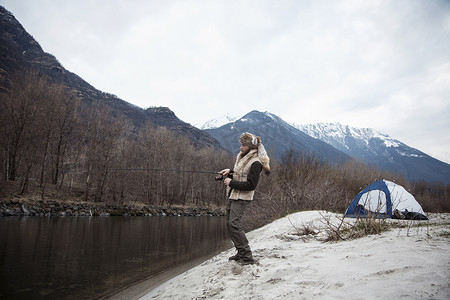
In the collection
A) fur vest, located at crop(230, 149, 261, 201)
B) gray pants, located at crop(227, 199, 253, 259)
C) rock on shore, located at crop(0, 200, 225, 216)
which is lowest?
rock on shore, located at crop(0, 200, 225, 216)

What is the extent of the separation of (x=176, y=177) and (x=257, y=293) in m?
45.3

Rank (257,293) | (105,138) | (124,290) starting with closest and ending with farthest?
(257,293) < (124,290) < (105,138)

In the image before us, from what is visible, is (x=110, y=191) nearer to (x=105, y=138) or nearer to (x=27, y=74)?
(x=105, y=138)

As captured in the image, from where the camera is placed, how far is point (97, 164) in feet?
110

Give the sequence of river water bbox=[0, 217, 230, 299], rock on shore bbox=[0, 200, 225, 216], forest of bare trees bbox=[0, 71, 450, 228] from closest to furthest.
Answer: river water bbox=[0, 217, 230, 299] → forest of bare trees bbox=[0, 71, 450, 228] → rock on shore bbox=[0, 200, 225, 216]

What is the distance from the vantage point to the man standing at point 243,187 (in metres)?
5.20

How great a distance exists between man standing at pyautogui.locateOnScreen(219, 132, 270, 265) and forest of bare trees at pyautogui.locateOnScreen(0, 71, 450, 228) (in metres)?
11.3

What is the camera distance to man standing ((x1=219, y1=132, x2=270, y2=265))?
5195 mm

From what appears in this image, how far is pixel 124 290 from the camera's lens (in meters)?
6.49

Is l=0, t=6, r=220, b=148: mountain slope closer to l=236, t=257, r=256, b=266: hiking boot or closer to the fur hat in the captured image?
the fur hat

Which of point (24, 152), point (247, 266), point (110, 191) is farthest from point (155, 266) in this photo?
point (110, 191)

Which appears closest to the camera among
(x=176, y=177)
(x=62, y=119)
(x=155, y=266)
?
(x=155, y=266)

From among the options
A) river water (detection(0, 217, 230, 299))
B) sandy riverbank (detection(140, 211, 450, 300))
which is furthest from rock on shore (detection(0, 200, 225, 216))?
sandy riverbank (detection(140, 211, 450, 300))

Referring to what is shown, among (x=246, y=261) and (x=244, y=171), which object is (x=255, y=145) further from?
(x=246, y=261)
